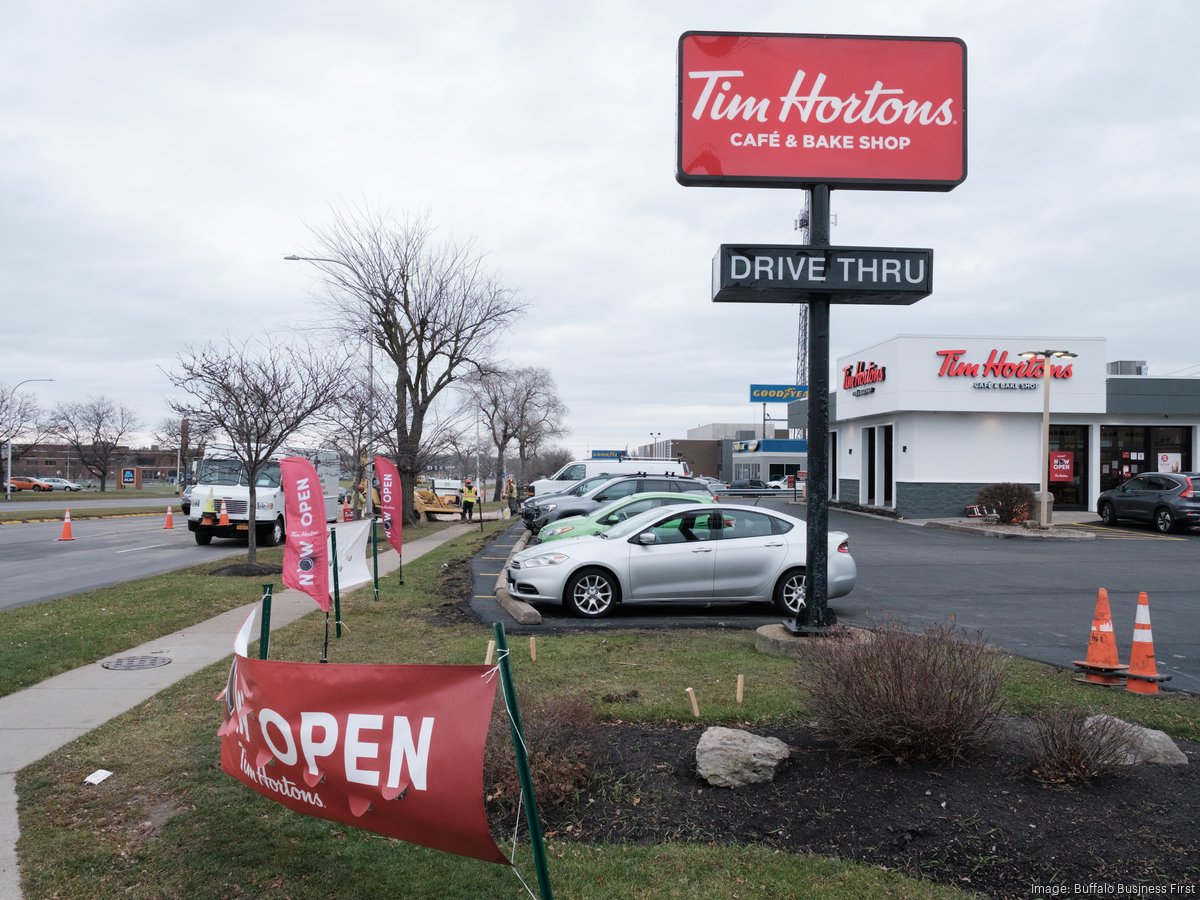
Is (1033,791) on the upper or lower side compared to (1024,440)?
lower

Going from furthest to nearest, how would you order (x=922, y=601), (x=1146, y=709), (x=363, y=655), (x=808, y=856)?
(x=922, y=601), (x=363, y=655), (x=1146, y=709), (x=808, y=856)

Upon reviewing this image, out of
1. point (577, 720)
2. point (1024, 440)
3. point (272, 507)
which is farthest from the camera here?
point (1024, 440)

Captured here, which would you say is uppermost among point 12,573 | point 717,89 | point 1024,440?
point 717,89

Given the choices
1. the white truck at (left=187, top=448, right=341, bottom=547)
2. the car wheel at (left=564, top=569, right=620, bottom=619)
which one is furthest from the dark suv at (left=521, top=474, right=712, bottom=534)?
the car wheel at (left=564, top=569, right=620, bottom=619)

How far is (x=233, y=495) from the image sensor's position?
2156 centimetres

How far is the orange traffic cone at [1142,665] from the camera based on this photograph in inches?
276

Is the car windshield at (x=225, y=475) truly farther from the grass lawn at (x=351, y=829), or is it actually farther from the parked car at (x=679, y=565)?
the grass lawn at (x=351, y=829)

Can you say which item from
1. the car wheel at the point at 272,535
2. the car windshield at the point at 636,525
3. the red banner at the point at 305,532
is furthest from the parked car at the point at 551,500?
the red banner at the point at 305,532

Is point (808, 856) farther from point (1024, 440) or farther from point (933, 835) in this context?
point (1024, 440)

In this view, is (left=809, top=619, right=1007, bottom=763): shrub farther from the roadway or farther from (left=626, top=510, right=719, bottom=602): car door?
the roadway

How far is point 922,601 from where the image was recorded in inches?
484

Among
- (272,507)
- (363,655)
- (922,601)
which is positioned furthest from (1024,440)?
(363,655)

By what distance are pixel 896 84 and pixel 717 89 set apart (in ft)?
6.02

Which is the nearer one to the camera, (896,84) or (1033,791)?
(1033,791)
